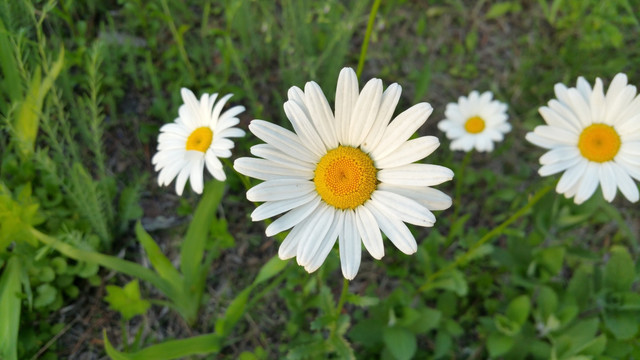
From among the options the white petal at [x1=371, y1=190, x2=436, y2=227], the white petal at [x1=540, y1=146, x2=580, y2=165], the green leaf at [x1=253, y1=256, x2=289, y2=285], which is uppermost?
the white petal at [x1=540, y1=146, x2=580, y2=165]

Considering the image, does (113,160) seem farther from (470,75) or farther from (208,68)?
(470,75)

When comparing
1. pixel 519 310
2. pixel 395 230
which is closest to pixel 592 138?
pixel 519 310

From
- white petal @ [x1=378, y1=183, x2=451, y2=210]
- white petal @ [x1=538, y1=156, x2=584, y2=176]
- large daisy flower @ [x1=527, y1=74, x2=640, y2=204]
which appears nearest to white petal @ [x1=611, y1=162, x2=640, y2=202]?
large daisy flower @ [x1=527, y1=74, x2=640, y2=204]

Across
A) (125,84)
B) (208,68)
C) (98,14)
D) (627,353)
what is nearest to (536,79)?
(627,353)

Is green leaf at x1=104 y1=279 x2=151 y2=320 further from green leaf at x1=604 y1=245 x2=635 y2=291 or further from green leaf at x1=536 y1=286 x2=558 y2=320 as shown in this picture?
green leaf at x1=604 y1=245 x2=635 y2=291

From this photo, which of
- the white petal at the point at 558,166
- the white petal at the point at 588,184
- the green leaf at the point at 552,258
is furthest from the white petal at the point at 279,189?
the green leaf at the point at 552,258

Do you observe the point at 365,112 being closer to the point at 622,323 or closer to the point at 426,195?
the point at 426,195
